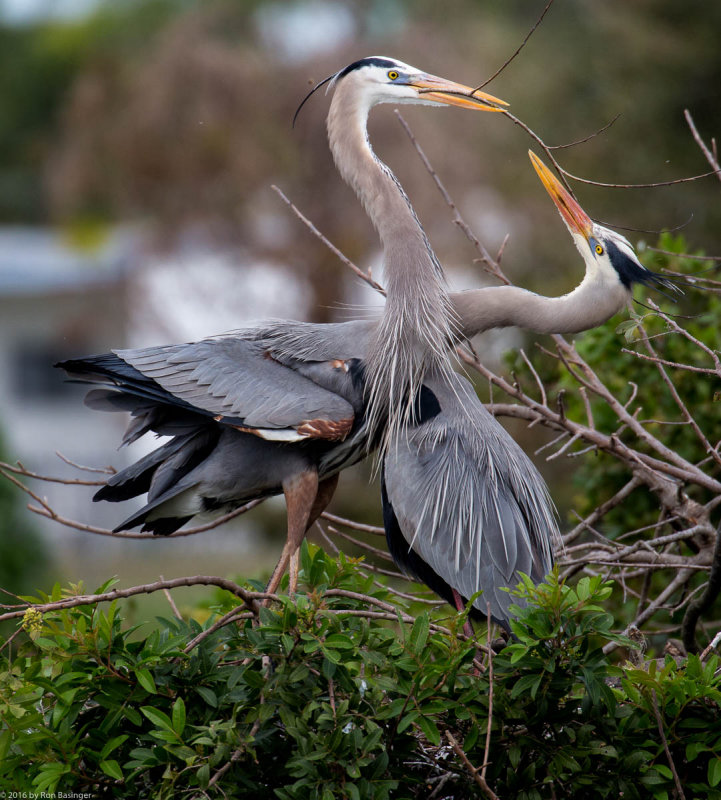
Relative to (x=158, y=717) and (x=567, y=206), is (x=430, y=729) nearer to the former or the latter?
(x=158, y=717)

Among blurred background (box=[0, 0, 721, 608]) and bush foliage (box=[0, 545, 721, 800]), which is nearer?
bush foliage (box=[0, 545, 721, 800])

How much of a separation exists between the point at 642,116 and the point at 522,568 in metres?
10.4

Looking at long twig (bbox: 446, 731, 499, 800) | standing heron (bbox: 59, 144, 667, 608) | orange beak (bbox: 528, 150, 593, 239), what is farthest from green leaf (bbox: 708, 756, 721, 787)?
orange beak (bbox: 528, 150, 593, 239)

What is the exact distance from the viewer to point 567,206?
3.79 meters

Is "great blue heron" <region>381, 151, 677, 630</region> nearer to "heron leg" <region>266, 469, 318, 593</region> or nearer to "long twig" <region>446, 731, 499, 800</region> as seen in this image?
"heron leg" <region>266, 469, 318, 593</region>

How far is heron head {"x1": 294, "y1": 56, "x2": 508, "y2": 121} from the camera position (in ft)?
12.8

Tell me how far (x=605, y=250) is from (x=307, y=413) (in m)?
1.15

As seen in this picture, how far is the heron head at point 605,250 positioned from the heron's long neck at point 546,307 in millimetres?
41

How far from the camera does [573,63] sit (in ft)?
52.4

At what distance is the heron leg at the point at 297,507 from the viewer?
3.61 m

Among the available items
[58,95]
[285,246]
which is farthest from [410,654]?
[58,95]

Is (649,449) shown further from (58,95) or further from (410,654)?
(58,95)

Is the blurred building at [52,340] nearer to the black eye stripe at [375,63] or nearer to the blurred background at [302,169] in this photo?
the blurred background at [302,169]

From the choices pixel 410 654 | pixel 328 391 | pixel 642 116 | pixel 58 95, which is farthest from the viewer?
pixel 58 95
